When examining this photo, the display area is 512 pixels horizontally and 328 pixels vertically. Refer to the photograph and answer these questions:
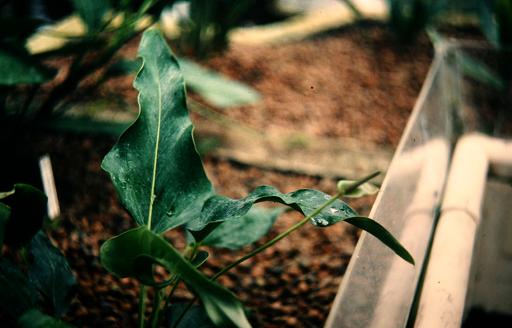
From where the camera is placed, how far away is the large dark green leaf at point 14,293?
0.54 meters

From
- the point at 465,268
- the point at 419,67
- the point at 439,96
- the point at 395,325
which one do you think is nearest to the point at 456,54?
the point at 439,96

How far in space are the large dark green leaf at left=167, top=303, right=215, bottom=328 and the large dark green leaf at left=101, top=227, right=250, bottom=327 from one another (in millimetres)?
152

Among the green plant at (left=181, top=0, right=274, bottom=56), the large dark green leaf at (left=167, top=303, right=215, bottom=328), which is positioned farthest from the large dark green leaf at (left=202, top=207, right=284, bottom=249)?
the green plant at (left=181, top=0, right=274, bottom=56)

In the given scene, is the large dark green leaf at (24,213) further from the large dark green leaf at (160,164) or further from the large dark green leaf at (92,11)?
the large dark green leaf at (92,11)

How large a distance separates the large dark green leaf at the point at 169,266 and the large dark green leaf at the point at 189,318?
152mm

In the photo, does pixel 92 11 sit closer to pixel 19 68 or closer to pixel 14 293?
pixel 19 68

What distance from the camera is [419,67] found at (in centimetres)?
203

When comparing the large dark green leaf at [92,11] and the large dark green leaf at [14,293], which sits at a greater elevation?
the large dark green leaf at [92,11]

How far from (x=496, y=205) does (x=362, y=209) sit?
35 cm

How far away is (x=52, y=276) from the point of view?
0.63m

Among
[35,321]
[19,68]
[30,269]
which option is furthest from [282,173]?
[35,321]

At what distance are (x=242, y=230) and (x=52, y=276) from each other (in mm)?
272

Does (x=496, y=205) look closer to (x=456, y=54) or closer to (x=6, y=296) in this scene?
(x=456, y=54)

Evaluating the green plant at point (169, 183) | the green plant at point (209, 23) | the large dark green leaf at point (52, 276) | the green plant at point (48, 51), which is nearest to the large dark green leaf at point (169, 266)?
the green plant at point (169, 183)
